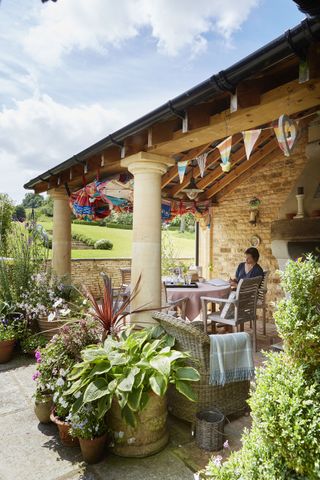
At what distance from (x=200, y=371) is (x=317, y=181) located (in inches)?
137

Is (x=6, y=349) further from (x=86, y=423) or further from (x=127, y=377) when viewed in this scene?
(x=127, y=377)

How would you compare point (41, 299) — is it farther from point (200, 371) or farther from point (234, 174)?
A: point (234, 174)

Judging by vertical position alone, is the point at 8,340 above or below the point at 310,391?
below

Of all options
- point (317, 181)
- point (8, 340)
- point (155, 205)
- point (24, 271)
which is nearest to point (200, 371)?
point (155, 205)

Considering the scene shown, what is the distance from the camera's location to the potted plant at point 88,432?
6.89 feet

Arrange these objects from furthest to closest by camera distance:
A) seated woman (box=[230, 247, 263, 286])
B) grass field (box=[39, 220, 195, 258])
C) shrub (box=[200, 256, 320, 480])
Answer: grass field (box=[39, 220, 195, 258]), seated woman (box=[230, 247, 263, 286]), shrub (box=[200, 256, 320, 480])

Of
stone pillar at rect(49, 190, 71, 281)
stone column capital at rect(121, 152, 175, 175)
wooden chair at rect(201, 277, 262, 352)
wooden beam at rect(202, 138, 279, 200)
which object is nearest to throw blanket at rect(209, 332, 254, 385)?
wooden chair at rect(201, 277, 262, 352)

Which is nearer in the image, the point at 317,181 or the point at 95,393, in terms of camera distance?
the point at 95,393

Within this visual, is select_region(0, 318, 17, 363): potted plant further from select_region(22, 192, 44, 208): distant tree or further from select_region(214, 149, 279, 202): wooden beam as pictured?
select_region(214, 149, 279, 202): wooden beam

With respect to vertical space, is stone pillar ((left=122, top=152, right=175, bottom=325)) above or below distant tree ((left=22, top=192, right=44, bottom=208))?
below

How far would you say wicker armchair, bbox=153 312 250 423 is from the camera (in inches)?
99.0

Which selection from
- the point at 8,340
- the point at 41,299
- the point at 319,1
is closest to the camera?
the point at 319,1

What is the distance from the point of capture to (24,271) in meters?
4.58

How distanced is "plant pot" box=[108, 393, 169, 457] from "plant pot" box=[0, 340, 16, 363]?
229 cm
